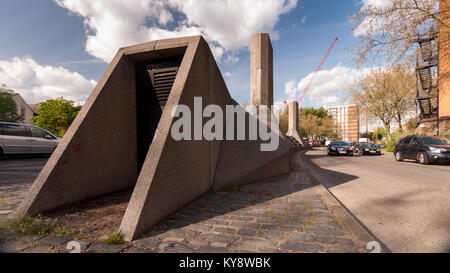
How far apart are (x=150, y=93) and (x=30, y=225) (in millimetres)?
3205

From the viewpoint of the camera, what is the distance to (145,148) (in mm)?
4867

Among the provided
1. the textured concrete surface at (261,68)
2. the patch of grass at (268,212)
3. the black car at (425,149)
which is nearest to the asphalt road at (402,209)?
the patch of grass at (268,212)

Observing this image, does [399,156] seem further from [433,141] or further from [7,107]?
[7,107]

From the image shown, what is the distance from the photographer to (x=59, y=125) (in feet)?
130

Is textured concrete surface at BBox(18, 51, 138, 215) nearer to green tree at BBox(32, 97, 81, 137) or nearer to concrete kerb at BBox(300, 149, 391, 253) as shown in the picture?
concrete kerb at BBox(300, 149, 391, 253)

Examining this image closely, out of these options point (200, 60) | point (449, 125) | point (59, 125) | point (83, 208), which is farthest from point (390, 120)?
point (59, 125)

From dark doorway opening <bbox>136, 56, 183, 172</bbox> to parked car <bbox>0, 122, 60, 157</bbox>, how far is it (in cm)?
1004

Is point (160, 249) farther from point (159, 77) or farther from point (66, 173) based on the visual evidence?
point (159, 77)

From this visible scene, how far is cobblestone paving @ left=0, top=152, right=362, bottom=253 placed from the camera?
7.16ft

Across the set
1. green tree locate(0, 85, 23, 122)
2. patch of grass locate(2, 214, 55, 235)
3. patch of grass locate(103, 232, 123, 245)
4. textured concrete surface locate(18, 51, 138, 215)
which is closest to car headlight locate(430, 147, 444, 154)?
textured concrete surface locate(18, 51, 138, 215)

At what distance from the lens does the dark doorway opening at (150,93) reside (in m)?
4.60

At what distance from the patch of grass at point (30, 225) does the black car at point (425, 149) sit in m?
15.4

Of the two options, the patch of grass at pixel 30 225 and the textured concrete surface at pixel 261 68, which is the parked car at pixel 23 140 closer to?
the patch of grass at pixel 30 225
